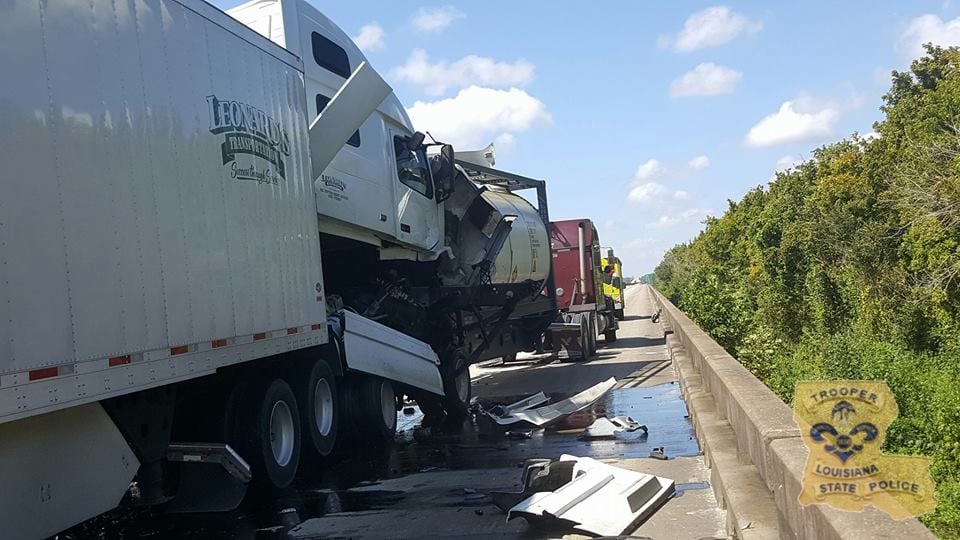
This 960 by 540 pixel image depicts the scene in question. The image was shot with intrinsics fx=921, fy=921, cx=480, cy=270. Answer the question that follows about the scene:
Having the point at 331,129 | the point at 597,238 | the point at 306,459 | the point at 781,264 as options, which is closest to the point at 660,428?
the point at 306,459

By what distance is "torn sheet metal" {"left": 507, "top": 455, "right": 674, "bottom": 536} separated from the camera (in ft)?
20.8

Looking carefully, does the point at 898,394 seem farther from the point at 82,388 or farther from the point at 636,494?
the point at 82,388

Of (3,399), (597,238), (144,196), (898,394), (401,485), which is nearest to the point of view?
(3,399)

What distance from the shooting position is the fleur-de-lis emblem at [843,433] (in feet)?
11.5

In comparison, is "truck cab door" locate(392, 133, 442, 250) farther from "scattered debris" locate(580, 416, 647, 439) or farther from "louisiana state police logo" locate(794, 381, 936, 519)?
"louisiana state police logo" locate(794, 381, 936, 519)

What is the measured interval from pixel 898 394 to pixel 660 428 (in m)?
8.81

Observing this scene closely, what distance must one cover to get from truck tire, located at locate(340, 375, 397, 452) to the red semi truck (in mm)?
11104

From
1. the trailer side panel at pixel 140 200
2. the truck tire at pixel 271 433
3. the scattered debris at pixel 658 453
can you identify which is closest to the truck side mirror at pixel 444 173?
the trailer side panel at pixel 140 200

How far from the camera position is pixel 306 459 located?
9352 millimetres

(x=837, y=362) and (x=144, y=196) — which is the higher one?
(x=144, y=196)

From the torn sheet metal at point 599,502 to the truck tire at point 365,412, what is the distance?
3.87 meters

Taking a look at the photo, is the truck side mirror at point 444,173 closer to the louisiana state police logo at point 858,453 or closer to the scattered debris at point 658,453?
the scattered debris at point 658,453

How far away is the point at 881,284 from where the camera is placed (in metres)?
31.2

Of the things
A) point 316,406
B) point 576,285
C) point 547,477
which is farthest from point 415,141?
point 576,285
